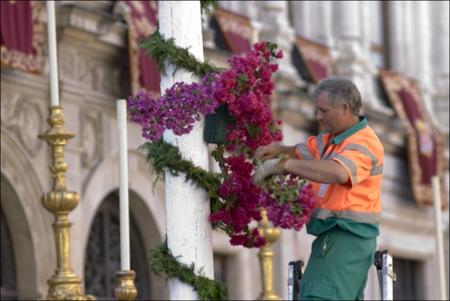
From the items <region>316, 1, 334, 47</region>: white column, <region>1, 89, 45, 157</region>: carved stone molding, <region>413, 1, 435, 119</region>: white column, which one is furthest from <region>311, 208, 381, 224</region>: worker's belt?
<region>413, 1, 435, 119</region>: white column

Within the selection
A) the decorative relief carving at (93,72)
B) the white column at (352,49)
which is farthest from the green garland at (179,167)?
the white column at (352,49)

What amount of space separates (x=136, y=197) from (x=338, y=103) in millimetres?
10325

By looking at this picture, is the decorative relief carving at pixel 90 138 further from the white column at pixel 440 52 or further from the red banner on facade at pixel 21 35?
the white column at pixel 440 52

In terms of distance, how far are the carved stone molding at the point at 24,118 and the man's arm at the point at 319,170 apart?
8456 millimetres

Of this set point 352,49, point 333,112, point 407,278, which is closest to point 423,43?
point 352,49

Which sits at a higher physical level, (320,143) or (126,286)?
(320,143)

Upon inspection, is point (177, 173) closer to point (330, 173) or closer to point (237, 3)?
point (330, 173)

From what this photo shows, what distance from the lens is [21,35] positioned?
1505 cm

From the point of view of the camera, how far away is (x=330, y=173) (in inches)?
275

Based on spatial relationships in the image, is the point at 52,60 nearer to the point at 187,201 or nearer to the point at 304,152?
the point at 187,201

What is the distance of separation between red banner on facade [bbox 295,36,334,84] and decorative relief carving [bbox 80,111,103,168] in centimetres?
437

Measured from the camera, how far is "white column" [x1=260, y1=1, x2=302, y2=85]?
A: 2011 centimetres

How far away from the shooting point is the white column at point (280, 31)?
66.0 ft

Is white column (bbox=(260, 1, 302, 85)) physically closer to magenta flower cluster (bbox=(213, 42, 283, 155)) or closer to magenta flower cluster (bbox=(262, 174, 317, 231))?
magenta flower cluster (bbox=(213, 42, 283, 155))
